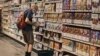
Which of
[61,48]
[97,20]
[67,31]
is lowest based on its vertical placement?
[61,48]

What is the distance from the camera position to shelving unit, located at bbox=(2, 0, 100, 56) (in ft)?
28.0

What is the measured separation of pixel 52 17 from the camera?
1228 centimetres

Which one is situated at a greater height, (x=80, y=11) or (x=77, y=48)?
(x=80, y=11)

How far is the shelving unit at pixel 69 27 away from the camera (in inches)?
336

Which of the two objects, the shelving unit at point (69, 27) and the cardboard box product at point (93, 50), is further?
the shelving unit at point (69, 27)

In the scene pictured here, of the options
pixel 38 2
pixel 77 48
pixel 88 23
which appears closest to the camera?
pixel 88 23

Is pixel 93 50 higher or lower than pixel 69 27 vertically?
lower

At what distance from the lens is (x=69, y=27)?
10.4m

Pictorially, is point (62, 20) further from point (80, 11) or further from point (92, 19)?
point (92, 19)

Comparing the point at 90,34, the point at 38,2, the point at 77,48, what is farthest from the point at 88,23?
the point at 38,2

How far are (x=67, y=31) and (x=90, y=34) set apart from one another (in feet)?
6.08

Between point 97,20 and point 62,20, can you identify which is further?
point 62,20

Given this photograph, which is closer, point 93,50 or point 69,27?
point 93,50

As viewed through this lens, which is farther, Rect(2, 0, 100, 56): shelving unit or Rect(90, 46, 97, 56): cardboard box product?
Rect(2, 0, 100, 56): shelving unit
